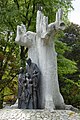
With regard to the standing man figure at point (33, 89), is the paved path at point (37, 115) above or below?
below

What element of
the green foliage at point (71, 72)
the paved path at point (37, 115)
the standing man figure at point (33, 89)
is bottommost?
the paved path at point (37, 115)

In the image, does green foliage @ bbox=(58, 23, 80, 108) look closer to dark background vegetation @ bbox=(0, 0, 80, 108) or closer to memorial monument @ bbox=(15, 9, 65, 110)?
dark background vegetation @ bbox=(0, 0, 80, 108)

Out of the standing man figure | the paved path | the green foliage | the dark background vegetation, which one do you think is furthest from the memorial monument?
the green foliage

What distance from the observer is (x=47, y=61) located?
777 cm

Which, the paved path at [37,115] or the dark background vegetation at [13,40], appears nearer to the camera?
the paved path at [37,115]

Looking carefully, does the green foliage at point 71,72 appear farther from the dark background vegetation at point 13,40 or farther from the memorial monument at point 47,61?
the memorial monument at point 47,61

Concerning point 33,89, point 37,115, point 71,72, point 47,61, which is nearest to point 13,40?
point 71,72

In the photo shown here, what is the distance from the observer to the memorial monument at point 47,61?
7.46 metres

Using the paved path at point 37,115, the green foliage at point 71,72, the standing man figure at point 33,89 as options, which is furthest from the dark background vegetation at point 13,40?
the paved path at point 37,115

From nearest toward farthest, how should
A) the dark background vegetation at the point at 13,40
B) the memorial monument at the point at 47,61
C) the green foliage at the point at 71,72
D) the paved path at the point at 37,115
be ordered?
1. the paved path at the point at 37,115
2. the memorial monument at the point at 47,61
3. the dark background vegetation at the point at 13,40
4. the green foliage at the point at 71,72

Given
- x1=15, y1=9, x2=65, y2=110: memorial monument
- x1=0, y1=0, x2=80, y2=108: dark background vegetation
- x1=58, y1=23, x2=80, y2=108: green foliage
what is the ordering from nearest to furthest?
1. x1=15, y1=9, x2=65, y2=110: memorial monument
2. x1=0, y1=0, x2=80, y2=108: dark background vegetation
3. x1=58, y1=23, x2=80, y2=108: green foliage

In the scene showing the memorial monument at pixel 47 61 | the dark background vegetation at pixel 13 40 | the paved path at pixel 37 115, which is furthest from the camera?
the dark background vegetation at pixel 13 40

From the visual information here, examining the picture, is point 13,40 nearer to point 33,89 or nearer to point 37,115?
point 33,89

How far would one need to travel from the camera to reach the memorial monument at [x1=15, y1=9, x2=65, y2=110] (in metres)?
7.46
